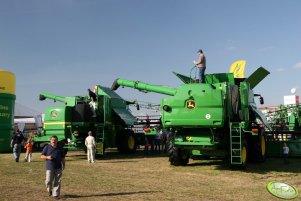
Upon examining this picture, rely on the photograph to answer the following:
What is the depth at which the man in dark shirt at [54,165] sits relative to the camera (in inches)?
331

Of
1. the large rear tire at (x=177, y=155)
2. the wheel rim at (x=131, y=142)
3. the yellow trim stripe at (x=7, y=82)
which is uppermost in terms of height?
the yellow trim stripe at (x=7, y=82)

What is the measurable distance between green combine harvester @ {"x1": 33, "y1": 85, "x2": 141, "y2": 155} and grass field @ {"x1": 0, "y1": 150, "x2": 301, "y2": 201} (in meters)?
3.99

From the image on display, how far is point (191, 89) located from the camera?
42.7ft

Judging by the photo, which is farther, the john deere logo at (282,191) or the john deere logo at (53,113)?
the john deere logo at (53,113)

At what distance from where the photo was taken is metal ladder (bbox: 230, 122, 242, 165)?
1305 cm

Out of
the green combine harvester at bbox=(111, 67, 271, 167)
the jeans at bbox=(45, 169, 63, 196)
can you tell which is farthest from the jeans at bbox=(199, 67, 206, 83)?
the jeans at bbox=(45, 169, 63, 196)

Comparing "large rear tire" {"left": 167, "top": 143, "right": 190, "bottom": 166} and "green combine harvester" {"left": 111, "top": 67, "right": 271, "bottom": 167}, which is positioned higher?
"green combine harvester" {"left": 111, "top": 67, "right": 271, "bottom": 167}

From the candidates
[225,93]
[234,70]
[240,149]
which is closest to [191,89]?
[225,93]

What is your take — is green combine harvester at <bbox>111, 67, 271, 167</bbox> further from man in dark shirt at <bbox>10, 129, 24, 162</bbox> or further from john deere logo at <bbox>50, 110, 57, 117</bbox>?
man in dark shirt at <bbox>10, 129, 24, 162</bbox>

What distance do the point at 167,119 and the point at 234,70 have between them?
5578 millimetres

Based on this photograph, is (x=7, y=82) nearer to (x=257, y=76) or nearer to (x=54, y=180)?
(x=257, y=76)

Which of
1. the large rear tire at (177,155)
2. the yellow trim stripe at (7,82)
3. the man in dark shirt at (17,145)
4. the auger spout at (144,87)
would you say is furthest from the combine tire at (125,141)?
the yellow trim stripe at (7,82)

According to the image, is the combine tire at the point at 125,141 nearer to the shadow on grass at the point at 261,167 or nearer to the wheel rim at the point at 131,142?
the wheel rim at the point at 131,142

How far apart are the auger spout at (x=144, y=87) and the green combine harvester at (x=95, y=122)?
836 millimetres
